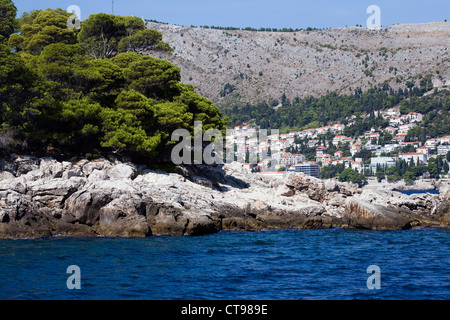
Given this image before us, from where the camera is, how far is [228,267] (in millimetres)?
23391

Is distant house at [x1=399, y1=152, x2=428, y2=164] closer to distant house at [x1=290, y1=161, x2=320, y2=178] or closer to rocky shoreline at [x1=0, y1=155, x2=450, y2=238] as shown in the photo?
distant house at [x1=290, y1=161, x2=320, y2=178]

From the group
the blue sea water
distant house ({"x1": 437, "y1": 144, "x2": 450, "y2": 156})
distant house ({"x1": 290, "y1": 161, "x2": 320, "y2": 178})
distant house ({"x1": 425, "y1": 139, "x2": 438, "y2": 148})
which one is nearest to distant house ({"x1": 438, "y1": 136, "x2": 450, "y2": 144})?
distant house ({"x1": 425, "y1": 139, "x2": 438, "y2": 148})

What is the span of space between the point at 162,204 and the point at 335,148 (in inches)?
5731

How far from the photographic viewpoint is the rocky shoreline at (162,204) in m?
30.4

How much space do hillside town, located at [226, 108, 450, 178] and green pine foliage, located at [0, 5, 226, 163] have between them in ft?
318

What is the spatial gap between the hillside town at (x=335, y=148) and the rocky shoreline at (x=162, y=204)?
103 meters

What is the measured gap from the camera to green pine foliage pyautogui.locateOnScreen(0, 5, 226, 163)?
122ft

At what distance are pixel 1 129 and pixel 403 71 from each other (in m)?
176

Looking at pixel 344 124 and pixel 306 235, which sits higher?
pixel 344 124

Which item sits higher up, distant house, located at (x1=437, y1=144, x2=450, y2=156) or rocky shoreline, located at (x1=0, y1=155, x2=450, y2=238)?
distant house, located at (x1=437, y1=144, x2=450, y2=156)

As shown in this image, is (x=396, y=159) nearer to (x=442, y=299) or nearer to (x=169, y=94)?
(x=169, y=94)

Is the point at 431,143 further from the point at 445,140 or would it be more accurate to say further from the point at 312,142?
the point at 312,142
